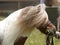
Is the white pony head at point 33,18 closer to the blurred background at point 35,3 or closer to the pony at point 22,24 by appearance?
the pony at point 22,24

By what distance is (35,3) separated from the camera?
1069 mm

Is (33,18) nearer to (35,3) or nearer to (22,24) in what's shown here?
(22,24)

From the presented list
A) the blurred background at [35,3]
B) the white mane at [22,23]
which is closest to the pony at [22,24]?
the white mane at [22,23]

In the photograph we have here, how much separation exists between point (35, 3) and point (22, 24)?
1.83 feet

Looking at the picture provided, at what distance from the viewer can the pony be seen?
0.52 meters

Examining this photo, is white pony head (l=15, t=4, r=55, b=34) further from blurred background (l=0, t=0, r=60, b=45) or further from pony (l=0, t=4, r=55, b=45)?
blurred background (l=0, t=0, r=60, b=45)

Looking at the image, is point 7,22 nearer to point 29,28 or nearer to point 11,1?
point 29,28

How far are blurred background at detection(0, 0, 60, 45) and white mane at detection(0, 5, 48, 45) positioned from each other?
0.68ft

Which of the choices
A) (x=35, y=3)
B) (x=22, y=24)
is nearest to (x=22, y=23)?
(x=22, y=24)

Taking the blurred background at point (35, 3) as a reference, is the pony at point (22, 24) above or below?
above

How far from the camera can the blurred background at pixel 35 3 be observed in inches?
34.4

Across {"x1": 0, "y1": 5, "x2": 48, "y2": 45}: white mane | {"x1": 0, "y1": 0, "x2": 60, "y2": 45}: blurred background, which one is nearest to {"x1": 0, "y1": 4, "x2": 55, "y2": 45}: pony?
{"x1": 0, "y1": 5, "x2": 48, "y2": 45}: white mane

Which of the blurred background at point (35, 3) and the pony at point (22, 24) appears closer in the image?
the pony at point (22, 24)

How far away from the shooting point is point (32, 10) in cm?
51
